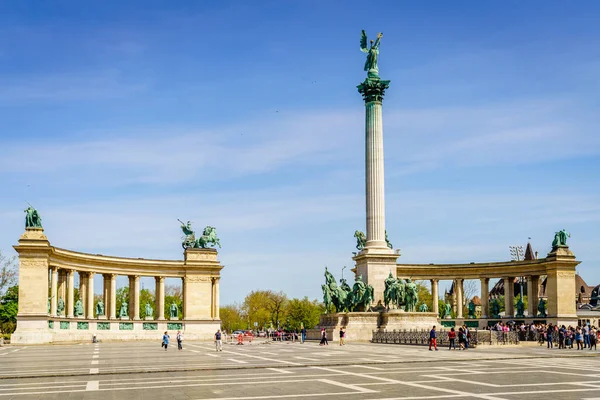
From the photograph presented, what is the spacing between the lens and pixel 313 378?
31.2 m

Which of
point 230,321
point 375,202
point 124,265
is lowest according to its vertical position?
point 230,321

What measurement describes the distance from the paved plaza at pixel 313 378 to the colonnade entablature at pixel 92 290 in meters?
36.0

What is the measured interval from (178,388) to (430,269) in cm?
8071

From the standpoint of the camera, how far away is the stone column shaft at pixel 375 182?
75.8m

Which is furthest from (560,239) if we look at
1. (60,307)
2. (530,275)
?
(60,307)

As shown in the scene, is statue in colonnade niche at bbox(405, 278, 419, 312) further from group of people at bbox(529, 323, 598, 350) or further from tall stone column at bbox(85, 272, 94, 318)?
tall stone column at bbox(85, 272, 94, 318)

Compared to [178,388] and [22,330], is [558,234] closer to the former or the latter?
[22,330]

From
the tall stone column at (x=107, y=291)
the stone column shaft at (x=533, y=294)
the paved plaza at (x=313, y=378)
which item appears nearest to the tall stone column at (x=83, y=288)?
the tall stone column at (x=107, y=291)

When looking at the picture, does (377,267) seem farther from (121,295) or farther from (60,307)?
(121,295)

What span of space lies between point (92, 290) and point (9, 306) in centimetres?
1368

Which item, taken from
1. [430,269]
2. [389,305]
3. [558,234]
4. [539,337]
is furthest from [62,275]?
[558,234]

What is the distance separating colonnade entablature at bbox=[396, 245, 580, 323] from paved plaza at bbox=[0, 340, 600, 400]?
178ft

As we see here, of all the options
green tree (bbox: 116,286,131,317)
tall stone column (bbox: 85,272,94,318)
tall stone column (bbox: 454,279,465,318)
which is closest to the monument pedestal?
tall stone column (bbox: 454,279,465,318)

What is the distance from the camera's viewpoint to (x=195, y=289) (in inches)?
4053
